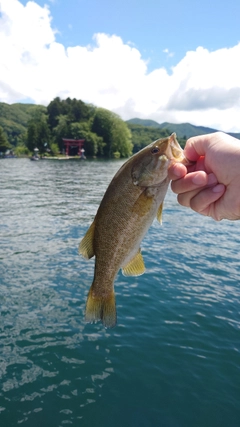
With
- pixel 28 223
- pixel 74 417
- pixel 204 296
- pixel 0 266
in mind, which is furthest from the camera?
pixel 28 223

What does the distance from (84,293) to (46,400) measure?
443 centimetres

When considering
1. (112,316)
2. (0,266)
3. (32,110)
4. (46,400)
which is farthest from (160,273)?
(32,110)

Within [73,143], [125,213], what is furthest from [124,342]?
[73,143]

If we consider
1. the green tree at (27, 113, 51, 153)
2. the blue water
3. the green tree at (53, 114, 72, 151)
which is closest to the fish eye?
the blue water

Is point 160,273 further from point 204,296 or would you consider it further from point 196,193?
point 196,193

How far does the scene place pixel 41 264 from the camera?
1287 centimetres

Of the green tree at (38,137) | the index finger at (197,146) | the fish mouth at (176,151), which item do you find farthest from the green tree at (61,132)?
the fish mouth at (176,151)

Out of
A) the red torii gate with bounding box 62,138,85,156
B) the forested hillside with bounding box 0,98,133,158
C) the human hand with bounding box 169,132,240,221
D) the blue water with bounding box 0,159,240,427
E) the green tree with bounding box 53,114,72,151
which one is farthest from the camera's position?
the green tree with bounding box 53,114,72,151

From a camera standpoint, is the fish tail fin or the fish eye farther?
the fish tail fin

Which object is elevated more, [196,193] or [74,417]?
[196,193]

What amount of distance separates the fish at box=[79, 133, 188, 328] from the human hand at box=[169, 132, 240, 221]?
20 cm

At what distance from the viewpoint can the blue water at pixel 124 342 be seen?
6301 millimetres

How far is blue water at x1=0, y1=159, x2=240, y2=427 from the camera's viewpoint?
6301 mm

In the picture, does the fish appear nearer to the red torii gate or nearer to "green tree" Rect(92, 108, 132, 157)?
the red torii gate
